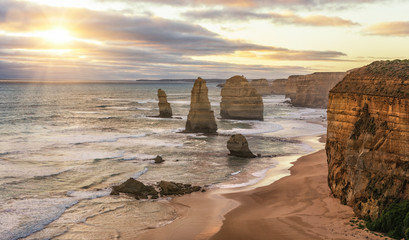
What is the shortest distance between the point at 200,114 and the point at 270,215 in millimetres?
37435

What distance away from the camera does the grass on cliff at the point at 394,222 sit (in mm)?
16625

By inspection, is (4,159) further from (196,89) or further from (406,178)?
(406,178)

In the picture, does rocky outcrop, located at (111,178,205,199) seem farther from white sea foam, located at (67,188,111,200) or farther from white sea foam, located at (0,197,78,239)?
white sea foam, located at (0,197,78,239)

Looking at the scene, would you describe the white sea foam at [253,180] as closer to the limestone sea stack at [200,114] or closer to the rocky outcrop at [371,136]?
the rocky outcrop at [371,136]

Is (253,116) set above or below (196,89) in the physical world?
below

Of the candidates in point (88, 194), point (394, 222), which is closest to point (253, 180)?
point (88, 194)

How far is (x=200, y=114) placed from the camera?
194 ft

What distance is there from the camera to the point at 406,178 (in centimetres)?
1780

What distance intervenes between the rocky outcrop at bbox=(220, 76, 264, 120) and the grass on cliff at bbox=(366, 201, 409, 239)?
191ft

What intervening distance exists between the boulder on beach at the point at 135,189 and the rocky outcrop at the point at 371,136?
12.5m

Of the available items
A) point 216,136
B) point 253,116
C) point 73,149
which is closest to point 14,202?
point 73,149

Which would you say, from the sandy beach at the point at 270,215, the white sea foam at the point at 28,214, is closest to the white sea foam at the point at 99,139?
the white sea foam at the point at 28,214

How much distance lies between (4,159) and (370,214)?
3437 centimetres

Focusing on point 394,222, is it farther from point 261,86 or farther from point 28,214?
point 261,86
